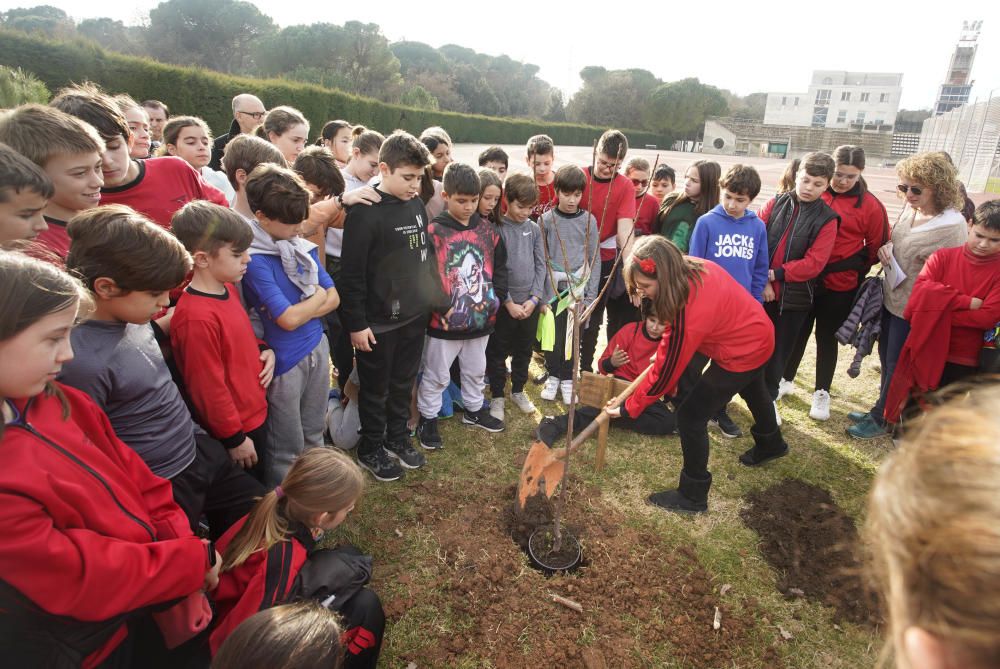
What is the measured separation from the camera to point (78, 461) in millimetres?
1343

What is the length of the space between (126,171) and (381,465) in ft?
7.20

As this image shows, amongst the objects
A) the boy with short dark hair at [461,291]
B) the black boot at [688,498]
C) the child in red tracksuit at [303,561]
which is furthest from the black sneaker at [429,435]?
the child in red tracksuit at [303,561]

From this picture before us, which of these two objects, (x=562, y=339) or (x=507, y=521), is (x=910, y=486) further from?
(x=562, y=339)

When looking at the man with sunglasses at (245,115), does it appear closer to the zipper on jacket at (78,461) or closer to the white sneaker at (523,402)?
the white sneaker at (523,402)

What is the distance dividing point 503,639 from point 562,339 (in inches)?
104

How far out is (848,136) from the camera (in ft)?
174

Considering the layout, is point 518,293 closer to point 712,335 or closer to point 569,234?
point 569,234

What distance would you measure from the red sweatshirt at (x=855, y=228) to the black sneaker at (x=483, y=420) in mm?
2941

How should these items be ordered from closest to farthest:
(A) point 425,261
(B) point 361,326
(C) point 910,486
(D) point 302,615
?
(C) point 910,486, (D) point 302,615, (B) point 361,326, (A) point 425,261

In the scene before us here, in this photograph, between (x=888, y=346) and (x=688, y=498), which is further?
(x=888, y=346)

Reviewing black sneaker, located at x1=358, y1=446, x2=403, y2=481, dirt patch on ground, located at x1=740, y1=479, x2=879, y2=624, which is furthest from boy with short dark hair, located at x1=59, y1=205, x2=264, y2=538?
dirt patch on ground, located at x1=740, y1=479, x2=879, y2=624

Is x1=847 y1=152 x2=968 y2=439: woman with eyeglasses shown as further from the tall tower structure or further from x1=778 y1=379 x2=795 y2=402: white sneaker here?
the tall tower structure

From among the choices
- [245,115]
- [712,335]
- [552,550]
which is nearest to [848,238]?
[712,335]

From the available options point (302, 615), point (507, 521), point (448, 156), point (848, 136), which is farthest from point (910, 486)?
point (848, 136)
